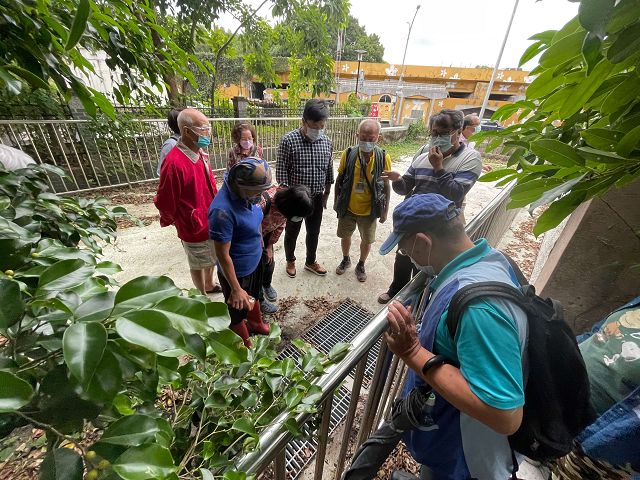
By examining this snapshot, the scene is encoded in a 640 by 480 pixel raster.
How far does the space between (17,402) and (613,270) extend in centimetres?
291

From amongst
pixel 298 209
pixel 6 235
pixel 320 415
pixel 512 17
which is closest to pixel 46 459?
pixel 6 235

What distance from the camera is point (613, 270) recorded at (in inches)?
77.8

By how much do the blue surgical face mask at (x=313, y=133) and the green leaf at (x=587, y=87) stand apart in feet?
9.54

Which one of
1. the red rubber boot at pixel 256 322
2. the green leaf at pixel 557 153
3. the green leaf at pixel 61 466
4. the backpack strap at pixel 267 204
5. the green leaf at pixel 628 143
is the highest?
the green leaf at pixel 628 143

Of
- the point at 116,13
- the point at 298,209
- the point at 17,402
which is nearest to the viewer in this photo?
the point at 17,402

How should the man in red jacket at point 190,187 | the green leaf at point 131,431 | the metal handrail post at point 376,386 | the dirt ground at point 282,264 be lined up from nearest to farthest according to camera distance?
the green leaf at point 131,431 < the metal handrail post at point 376,386 < the man in red jacket at point 190,187 < the dirt ground at point 282,264

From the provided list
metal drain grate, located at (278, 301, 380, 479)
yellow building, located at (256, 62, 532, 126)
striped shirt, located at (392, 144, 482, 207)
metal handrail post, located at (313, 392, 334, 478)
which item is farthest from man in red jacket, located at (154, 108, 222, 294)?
yellow building, located at (256, 62, 532, 126)

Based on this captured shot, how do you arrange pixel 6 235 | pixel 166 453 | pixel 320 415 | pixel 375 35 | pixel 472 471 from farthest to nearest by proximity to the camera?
pixel 375 35, pixel 472 471, pixel 320 415, pixel 6 235, pixel 166 453

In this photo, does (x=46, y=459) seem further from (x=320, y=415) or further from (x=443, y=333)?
(x=443, y=333)

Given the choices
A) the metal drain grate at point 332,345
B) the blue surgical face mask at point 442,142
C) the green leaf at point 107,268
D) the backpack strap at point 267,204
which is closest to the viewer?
the green leaf at point 107,268

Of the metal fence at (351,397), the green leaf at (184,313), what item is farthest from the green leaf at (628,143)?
the green leaf at (184,313)

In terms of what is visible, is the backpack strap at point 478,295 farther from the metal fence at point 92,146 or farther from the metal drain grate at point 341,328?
the metal fence at point 92,146

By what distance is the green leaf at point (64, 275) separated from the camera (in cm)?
47

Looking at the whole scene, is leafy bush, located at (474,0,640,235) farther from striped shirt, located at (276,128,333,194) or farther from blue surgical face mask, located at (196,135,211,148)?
striped shirt, located at (276,128,333,194)
